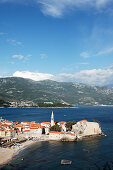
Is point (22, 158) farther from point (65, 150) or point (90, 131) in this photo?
point (90, 131)

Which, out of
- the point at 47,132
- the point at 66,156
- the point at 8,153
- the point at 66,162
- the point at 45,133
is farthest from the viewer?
the point at 45,133

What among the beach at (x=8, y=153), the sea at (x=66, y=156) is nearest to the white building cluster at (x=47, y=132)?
the sea at (x=66, y=156)

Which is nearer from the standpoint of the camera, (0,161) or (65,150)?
(0,161)

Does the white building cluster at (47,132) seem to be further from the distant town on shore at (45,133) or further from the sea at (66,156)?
the sea at (66,156)

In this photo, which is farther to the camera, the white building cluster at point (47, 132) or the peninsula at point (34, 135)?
the white building cluster at point (47, 132)

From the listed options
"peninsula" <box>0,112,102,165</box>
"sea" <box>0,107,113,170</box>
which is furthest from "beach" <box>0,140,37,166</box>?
"sea" <box>0,107,113,170</box>

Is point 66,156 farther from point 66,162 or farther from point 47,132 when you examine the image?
point 47,132

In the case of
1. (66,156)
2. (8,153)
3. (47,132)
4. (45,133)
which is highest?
(47,132)

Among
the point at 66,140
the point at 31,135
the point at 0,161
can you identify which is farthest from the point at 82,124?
the point at 0,161

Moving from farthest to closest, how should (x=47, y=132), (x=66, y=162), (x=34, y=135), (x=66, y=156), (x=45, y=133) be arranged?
(x=45, y=133) < (x=47, y=132) < (x=34, y=135) < (x=66, y=156) < (x=66, y=162)

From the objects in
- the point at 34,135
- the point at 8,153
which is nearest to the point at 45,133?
the point at 34,135

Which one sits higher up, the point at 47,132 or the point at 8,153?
the point at 47,132
